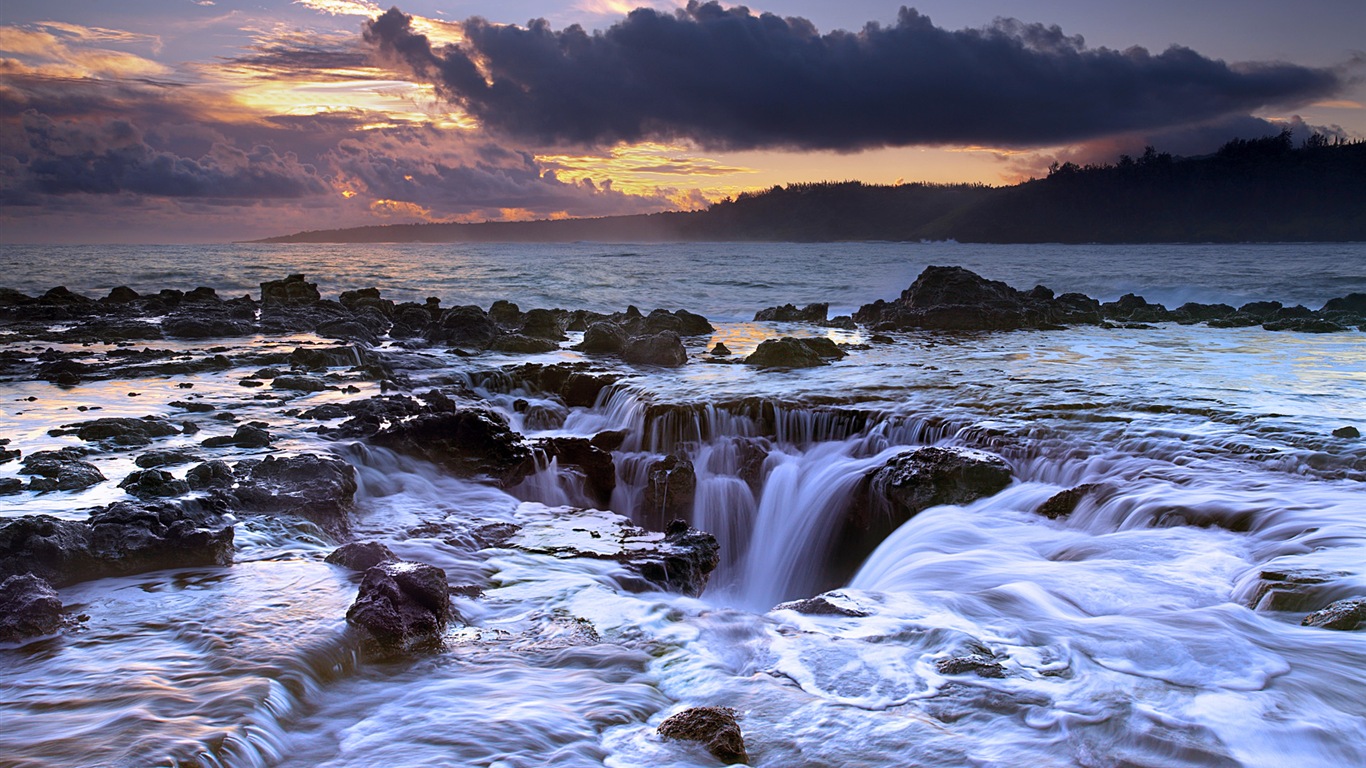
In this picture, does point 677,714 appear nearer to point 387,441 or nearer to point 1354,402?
point 387,441

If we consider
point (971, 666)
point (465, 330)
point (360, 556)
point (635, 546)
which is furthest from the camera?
point (465, 330)

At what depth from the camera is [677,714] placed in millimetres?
4109

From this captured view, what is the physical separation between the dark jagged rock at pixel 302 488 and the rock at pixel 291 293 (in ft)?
66.8

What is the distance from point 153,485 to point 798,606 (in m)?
5.53

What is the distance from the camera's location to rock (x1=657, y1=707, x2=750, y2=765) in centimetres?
376

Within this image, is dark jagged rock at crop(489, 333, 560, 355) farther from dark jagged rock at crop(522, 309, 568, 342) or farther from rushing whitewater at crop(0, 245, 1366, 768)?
rushing whitewater at crop(0, 245, 1366, 768)

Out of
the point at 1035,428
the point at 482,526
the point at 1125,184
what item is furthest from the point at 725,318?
the point at 1125,184

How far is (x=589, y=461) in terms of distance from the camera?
985cm

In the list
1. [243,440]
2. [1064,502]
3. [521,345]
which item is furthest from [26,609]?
[521,345]

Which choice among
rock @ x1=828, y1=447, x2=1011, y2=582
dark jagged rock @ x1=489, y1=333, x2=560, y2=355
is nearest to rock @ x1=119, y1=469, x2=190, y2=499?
rock @ x1=828, y1=447, x2=1011, y2=582

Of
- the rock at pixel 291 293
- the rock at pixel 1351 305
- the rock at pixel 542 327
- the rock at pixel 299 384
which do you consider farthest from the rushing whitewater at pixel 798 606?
the rock at pixel 291 293

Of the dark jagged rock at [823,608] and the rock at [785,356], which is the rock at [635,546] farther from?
the rock at [785,356]

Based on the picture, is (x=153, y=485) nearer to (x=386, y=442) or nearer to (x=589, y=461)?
(x=386, y=442)

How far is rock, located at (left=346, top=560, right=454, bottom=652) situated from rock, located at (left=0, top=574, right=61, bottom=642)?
166cm
